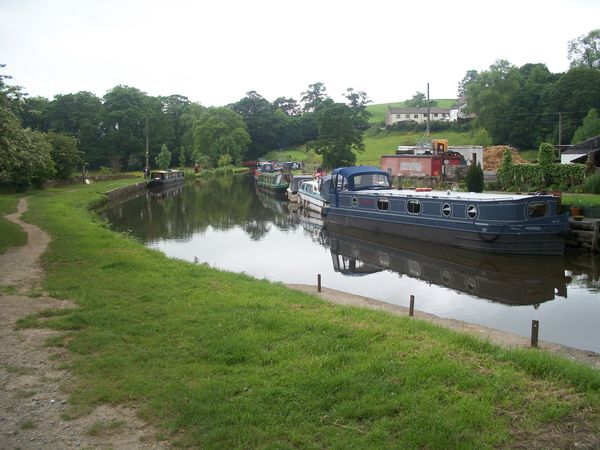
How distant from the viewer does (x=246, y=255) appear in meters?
21.6

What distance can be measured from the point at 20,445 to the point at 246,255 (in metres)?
16.8

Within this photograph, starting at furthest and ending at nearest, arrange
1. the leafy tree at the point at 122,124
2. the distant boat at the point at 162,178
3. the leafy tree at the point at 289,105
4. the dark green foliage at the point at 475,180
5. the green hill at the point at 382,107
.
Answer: the leafy tree at the point at 289,105
the green hill at the point at 382,107
the leafy tree at the point at 122,124
the distant boat at the point at 162,178
the dark green foliage at the point at 475,180

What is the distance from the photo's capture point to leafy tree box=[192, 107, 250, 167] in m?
87.9

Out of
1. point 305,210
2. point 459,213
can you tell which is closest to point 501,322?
point 459,213

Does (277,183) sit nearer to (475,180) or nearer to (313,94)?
(475,180)

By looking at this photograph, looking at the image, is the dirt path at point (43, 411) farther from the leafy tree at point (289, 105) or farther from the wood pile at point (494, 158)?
the leafy tree at point (289, 105)

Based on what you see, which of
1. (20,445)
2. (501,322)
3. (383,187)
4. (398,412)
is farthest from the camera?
(383,187)

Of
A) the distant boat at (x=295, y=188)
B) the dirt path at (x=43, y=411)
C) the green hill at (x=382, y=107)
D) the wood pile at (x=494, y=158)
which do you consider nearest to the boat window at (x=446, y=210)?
the dirt path at (x=43, y=411)

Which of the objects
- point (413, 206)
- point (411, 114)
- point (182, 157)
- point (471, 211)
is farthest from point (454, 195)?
point (411, 114)

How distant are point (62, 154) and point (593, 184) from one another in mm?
37314

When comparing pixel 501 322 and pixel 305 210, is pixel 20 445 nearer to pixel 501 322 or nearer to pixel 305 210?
Answer: pixel 501 322

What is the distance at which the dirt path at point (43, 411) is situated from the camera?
5.00m

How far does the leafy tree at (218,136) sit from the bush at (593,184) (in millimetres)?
67690

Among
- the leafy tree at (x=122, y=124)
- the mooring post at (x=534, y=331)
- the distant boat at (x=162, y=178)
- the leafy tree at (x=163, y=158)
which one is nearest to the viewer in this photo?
the mooring post at (x=534, y=331)
